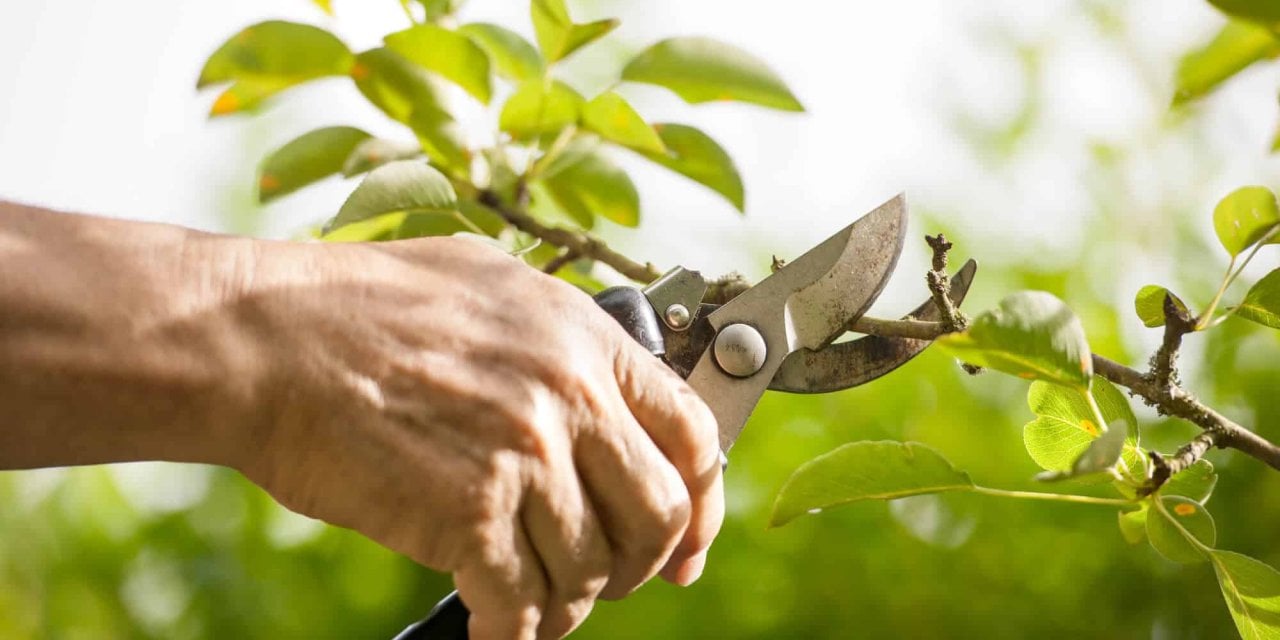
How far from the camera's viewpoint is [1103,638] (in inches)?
60.2

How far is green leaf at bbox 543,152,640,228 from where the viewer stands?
806 mm

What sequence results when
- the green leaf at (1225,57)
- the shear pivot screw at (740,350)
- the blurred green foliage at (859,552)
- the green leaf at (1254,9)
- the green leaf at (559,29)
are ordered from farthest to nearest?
1. the blurred green foliage at (859,552)
2. the green leaf at (559,29)
3. the shear pivot screw at (740,350)
4. the green leaf at (1225,57)
5. the green leaf at (1254,9)

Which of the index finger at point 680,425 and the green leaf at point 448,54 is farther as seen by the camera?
the green leaf at point 448,54

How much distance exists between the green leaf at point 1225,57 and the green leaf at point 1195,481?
0.19 m

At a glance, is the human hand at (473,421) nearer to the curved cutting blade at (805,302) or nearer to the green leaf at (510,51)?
the curved cutting blade at (805,302)

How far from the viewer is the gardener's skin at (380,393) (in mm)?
438

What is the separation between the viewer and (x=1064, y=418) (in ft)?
1.88

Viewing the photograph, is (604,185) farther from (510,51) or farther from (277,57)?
(277,57)

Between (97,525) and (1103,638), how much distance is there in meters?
1.63

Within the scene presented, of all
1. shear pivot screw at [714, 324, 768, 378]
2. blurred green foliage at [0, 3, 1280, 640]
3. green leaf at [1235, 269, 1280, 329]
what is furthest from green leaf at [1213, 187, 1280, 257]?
blurred green foliage at [0, 3, 1280, 640]

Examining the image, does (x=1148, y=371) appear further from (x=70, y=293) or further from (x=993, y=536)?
(x=993, y=536)

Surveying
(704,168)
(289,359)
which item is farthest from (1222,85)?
(289,359)

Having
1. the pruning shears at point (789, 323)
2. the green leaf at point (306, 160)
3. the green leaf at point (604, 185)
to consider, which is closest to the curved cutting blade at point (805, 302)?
the pruning shears at point (789, 323)

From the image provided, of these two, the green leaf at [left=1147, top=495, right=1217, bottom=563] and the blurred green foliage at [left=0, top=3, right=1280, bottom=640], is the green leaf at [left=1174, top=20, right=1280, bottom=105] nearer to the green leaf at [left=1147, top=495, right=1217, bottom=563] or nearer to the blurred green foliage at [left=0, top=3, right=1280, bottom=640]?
the green leaf at [left=1147, top=495, right=1217, bottom=563]
